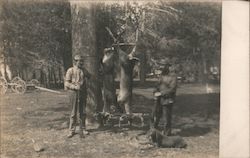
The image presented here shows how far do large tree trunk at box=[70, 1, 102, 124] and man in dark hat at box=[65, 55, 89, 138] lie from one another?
27 millimetres

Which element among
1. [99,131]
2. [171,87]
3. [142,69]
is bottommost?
[99,131]

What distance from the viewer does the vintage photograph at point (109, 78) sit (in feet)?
8.03

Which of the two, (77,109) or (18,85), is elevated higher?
(18,85)

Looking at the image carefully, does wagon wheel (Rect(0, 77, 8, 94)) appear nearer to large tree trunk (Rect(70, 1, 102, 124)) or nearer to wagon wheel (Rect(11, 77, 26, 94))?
wagon wheel (Rect(11, 77, 26, 94))

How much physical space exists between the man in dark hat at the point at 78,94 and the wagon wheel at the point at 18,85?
0.75 ft

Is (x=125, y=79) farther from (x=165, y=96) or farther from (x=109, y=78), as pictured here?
(x=165, y=96)

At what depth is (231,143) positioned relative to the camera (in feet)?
8.29

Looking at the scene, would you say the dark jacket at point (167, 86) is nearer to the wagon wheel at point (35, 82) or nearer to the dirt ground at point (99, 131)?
the dirt ground at point (99, 131)

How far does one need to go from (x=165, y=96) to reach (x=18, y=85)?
79cm

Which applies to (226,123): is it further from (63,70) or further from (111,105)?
(63,70)

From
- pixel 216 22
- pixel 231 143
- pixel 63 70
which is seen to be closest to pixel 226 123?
pixel 231 143

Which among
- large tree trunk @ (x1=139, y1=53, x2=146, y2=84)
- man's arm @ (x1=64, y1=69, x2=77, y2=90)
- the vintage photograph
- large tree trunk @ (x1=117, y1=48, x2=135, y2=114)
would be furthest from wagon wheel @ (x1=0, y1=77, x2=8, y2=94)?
large tree trunk @ (x1=139, y1=53, x2=146, y2=84)

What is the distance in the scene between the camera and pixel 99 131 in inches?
99.0

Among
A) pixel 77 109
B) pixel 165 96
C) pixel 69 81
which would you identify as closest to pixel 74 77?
pixel 69 81
